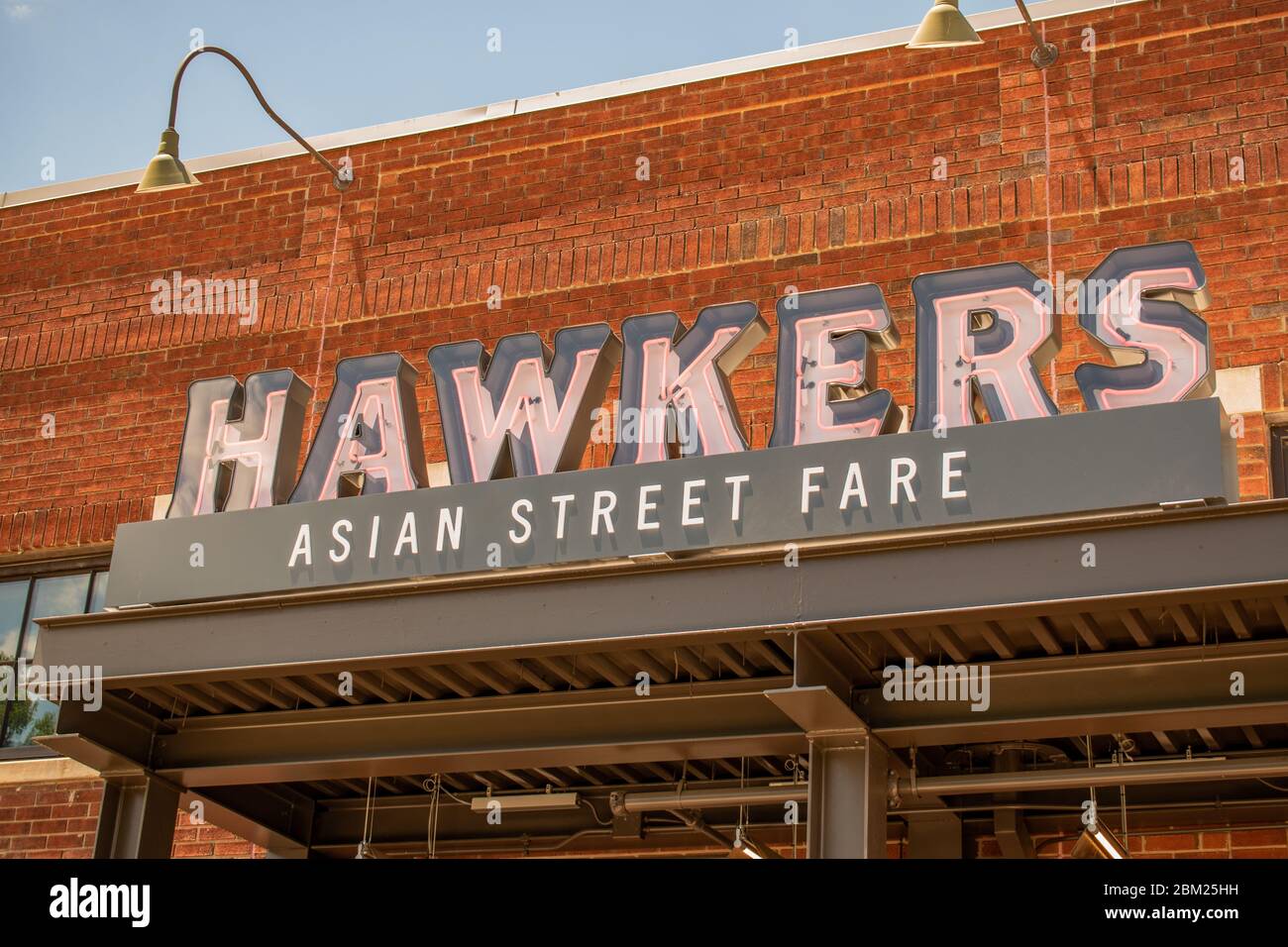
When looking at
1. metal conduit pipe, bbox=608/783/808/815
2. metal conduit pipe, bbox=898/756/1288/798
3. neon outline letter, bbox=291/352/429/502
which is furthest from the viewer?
neon outline letter, bbox=291/352/429/502

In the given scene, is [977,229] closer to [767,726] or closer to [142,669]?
[767,726]

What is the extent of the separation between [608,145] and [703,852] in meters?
5.66

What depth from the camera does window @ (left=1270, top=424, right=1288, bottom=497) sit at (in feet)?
36.1

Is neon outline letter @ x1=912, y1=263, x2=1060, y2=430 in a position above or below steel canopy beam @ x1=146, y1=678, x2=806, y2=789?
above

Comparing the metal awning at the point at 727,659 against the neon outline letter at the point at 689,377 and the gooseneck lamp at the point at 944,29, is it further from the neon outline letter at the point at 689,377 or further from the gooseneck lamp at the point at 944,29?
the gooseneck lamp at the point at 944,29

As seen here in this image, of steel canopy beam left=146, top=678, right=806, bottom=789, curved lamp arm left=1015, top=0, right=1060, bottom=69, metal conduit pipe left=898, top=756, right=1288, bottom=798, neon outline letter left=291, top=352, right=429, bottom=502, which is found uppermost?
curved lamp arm left=1015, top=0, right=1060, bottom=69

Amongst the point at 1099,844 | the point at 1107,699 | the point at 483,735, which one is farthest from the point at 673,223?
the point at 1107,699

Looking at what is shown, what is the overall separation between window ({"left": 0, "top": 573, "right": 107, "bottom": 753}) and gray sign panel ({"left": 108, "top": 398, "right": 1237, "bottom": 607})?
453 cm

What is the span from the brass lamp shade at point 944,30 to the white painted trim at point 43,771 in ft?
26.5

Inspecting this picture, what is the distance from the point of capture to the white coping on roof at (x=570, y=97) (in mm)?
12695

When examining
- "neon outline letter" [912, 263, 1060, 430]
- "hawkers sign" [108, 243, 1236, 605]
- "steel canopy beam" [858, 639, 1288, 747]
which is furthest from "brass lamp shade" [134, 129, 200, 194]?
"steel canopy beam" [858, 639, 1288, 747]

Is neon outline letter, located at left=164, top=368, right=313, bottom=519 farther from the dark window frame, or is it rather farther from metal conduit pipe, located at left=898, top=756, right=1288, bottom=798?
metal conduit pipe, located at left=898, top=756, right=1288, bottom=798

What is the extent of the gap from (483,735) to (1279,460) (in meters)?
5.36

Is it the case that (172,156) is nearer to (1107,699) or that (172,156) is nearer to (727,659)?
Result: (727,659)
